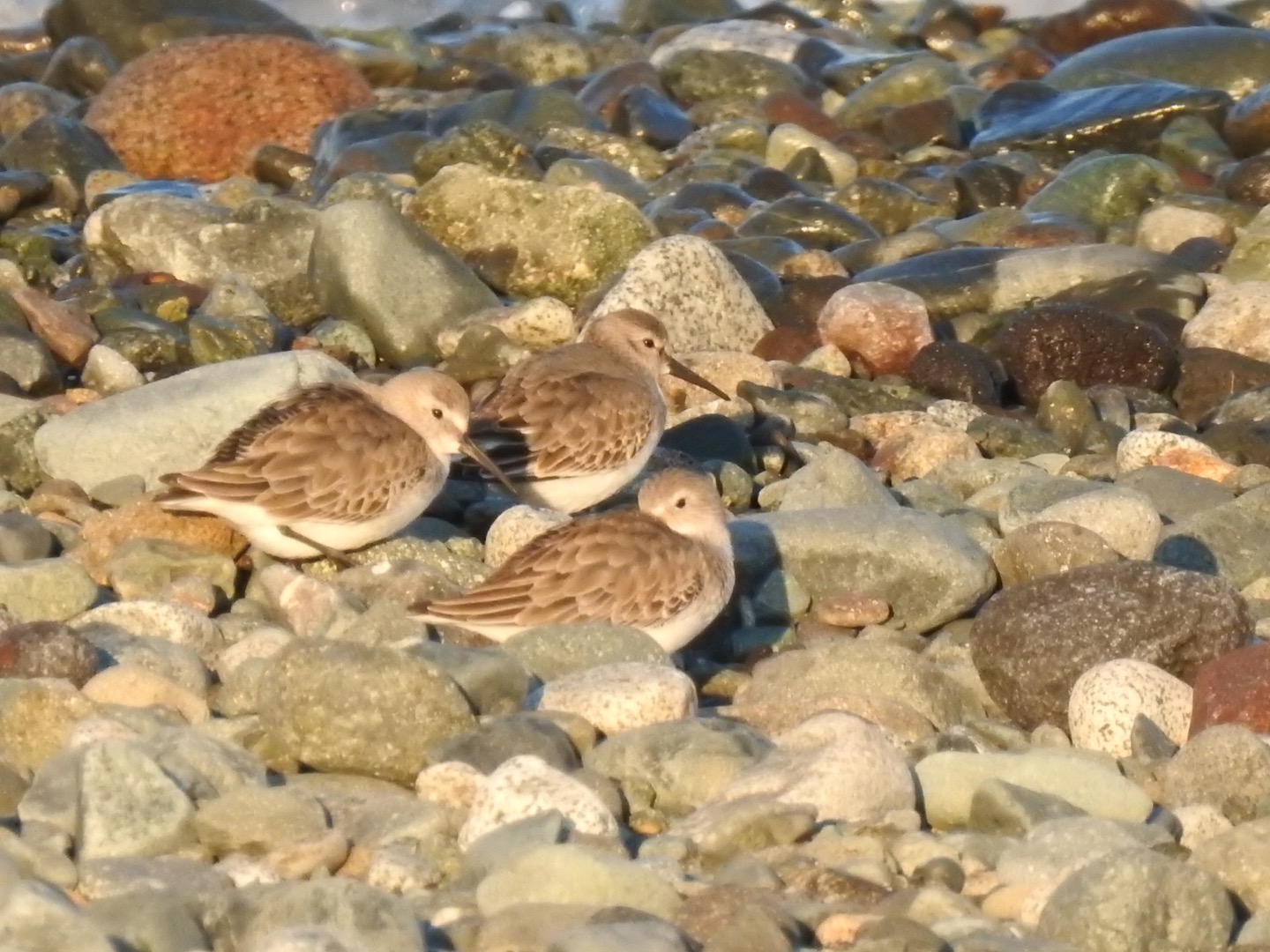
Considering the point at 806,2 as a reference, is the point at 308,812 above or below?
above

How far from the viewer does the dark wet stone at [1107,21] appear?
22.5 metres

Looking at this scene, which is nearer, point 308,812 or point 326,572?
point 308,812

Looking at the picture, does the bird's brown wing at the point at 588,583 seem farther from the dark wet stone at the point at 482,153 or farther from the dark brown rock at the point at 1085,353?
the dark wet stone at the point at 482,153

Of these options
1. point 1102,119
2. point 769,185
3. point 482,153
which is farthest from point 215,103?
point 1102,119

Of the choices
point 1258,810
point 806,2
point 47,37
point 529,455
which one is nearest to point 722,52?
point 806,2

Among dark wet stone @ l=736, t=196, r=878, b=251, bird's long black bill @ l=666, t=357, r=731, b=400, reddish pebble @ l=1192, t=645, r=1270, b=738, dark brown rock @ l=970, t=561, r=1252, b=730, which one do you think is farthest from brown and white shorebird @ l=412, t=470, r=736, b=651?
dark wet stone @ l=736, t=196, r=878, b=251

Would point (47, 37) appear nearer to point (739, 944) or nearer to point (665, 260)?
point (665, 260)

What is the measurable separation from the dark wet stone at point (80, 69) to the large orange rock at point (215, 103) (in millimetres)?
1907

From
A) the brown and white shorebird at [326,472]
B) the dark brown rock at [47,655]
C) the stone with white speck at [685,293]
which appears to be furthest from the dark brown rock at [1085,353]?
the dark brown rock at [47,655]

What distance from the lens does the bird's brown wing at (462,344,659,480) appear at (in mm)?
9523

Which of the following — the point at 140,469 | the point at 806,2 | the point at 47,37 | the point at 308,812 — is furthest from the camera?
the point at 806,2

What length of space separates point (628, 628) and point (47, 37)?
17.6m

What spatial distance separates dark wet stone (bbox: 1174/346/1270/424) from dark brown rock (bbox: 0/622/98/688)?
6.54 meters

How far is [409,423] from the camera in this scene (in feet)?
29.8
